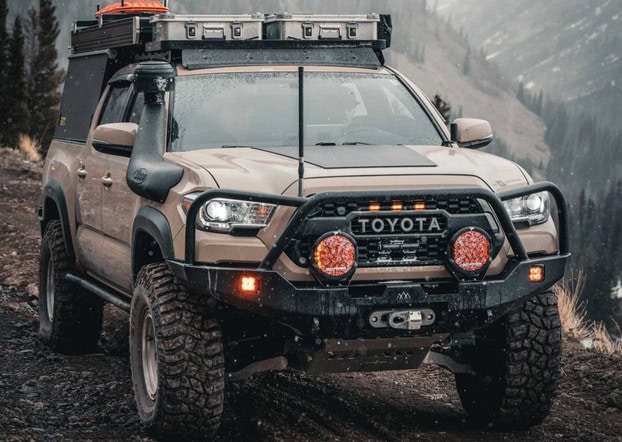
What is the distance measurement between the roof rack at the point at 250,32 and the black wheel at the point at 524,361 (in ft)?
7.34

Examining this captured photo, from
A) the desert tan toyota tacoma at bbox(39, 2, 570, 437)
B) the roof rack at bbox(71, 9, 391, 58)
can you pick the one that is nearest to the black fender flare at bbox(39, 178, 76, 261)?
the desert tan toyota tacoma at bbox(39, 2, 570, 437)

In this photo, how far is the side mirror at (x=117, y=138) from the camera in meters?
6.24

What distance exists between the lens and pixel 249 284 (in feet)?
16.4

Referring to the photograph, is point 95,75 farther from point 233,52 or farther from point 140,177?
point 140,177

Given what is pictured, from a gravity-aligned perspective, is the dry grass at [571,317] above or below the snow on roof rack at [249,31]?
below

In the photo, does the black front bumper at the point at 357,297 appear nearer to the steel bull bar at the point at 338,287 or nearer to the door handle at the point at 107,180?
the steel bull bar at the point at 338,287

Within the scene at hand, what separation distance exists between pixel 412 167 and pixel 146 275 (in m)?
1.45

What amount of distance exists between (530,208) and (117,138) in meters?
2.33

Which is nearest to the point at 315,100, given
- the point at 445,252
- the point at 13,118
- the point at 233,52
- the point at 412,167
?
the point at 233,52

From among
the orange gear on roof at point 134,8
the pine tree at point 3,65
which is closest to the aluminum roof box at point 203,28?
the orange gear on roof at point 134,8

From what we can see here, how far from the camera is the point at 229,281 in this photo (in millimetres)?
5008

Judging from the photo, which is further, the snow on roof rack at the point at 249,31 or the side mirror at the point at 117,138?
the snow on roof rack at the point at 249,31

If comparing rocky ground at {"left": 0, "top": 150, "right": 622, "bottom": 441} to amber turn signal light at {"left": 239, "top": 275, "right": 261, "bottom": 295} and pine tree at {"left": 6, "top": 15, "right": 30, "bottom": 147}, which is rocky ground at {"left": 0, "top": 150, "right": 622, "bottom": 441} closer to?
amber turn signal light at {"left": 239, "top": 275, "right": 261, "bottom": 295}

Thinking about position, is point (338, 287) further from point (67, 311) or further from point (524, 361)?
point (67, 311)
